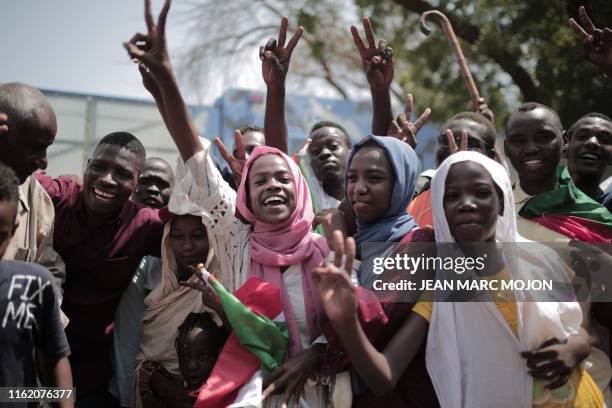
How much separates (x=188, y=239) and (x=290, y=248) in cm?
74

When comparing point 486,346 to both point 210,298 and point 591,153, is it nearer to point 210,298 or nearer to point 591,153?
point 210,298

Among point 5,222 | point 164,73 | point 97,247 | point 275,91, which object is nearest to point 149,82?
point 164,73

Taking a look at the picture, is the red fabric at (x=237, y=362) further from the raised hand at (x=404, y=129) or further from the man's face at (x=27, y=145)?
the raised hand at (x=404, y=129)

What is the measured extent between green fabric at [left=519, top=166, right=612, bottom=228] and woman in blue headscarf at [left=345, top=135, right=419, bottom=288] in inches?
28.4

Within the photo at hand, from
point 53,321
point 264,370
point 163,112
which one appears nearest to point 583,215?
point 264,370

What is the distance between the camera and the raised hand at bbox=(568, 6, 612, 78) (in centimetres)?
368

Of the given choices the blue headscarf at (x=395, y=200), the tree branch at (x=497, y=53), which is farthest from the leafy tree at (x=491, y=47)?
the blue headscarf at (x=395, y=200)

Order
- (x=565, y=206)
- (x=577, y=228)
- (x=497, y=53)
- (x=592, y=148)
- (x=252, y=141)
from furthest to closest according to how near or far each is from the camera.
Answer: (x=497, y=53) → (x=252, y=141) → (x=592, y=148) → (x=565, y=206) → (x=577, y=228)

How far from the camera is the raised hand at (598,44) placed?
368cm

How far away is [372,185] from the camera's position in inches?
121

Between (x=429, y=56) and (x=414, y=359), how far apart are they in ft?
33.3

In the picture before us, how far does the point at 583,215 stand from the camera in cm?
334

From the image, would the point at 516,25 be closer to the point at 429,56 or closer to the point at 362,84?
the point at 429,56

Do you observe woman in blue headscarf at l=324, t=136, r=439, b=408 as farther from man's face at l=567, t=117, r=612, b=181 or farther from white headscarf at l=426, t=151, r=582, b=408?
man's face at l=567, t=117, r=612, b=181
